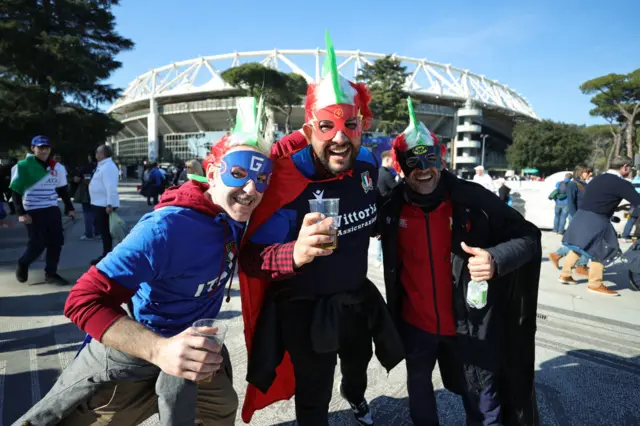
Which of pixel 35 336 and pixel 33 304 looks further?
pixel 33 304

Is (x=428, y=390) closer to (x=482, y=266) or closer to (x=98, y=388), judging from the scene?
(x=482, y=266)

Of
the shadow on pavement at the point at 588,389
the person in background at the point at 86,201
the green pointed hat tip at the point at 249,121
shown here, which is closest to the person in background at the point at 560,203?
the shadow on pavement at the point at 588,389

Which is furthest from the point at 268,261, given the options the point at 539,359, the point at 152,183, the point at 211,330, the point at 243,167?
the point at 152,183

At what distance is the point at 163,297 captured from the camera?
5.47ft

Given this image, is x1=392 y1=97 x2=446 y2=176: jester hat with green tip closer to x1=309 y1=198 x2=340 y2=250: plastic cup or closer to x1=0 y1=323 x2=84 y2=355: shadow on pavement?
x1=309 y1=198 x2=340 y2=250: plastic cup

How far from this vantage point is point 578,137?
1935 inches

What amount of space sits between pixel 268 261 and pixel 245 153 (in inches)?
20.6

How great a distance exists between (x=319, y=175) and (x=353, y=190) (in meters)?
0.22

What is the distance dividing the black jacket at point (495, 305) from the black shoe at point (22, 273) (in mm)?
5345

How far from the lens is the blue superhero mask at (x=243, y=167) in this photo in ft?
5.62

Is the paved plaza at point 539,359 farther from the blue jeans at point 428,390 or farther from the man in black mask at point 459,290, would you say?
the man in black mask at point 459,290

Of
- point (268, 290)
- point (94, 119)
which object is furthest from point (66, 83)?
point (268, 290)

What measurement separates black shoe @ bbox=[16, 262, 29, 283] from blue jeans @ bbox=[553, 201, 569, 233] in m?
11.7

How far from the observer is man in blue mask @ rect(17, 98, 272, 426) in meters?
1.36
